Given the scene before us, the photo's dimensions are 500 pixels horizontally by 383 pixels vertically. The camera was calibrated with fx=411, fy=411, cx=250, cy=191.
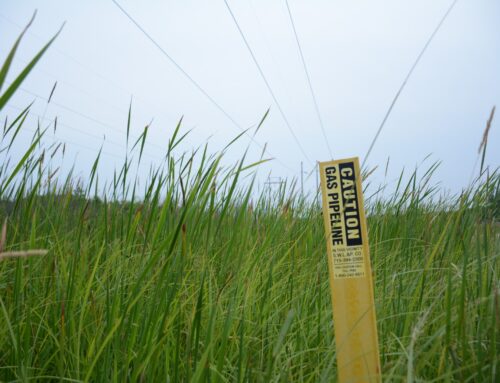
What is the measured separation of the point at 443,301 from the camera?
1.39 meters

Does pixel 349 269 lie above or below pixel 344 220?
below

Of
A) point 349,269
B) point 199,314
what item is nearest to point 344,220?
point 349,269

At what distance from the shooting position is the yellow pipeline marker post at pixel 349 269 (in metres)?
0.94

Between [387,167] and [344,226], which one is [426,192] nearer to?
[387,167]

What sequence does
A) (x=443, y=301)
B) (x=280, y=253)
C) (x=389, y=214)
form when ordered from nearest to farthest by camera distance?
(x=443, y=301), (x=280, y=253), (x=389, y=214)

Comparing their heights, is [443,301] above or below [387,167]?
below

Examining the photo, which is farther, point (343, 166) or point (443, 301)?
point (443, 301)

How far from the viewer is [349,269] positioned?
0.99 meters

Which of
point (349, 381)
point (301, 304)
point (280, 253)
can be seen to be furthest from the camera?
point (280, 253)

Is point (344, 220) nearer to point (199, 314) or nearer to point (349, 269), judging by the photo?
point (349, 269)

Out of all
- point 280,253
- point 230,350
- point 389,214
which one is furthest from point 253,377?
point 389,214

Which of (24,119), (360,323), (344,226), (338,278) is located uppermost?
(24,119)

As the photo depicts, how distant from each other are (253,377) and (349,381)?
285 mm

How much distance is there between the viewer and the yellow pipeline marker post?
37.2 inches
